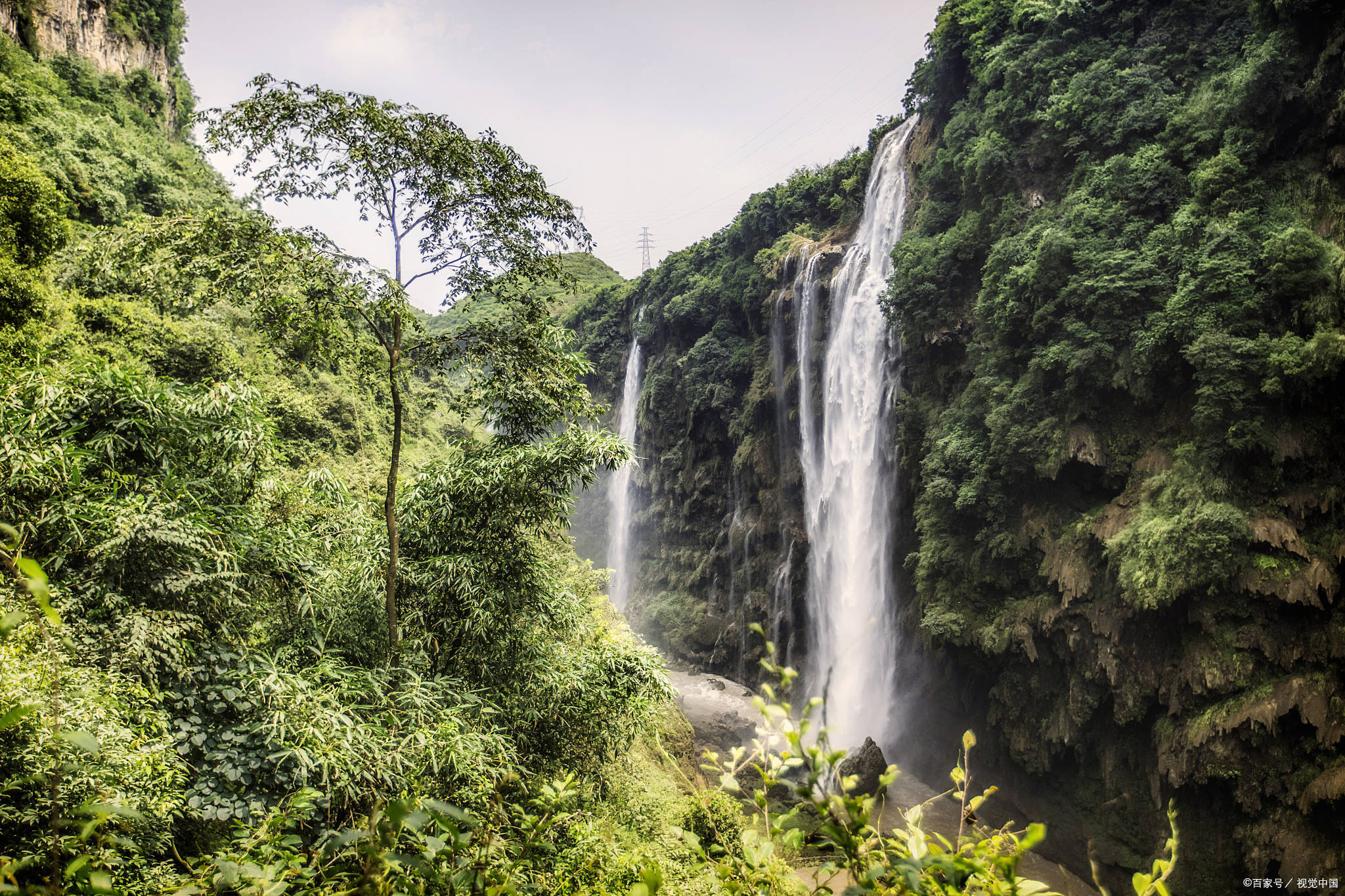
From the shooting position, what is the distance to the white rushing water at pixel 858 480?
57.5 feet

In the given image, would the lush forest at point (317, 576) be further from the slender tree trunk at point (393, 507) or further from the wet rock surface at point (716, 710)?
the wet rock surface at point (716, 710)

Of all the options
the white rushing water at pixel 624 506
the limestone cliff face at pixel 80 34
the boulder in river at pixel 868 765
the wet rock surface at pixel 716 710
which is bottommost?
the wet rock surface at pixel 716 710

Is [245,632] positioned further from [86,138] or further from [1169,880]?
[86,138]

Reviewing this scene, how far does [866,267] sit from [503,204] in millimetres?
15595

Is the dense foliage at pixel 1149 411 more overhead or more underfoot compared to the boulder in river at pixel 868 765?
more overhead

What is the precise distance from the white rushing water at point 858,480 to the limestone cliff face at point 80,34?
26.9 m

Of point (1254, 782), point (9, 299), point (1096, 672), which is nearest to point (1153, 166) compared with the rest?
point (1096, 672)

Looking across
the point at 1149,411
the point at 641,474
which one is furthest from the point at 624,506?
the point at 1149,411

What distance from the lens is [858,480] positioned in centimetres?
1845

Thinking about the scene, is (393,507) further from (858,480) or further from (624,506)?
(624,506)

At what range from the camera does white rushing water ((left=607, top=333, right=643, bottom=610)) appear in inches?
1340

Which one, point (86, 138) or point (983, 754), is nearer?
point (983, 754)

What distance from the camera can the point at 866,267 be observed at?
19.0 meters

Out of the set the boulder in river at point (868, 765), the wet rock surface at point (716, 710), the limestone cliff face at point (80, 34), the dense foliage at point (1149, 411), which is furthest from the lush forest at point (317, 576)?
the limestone cliff face at point (80, 34)
